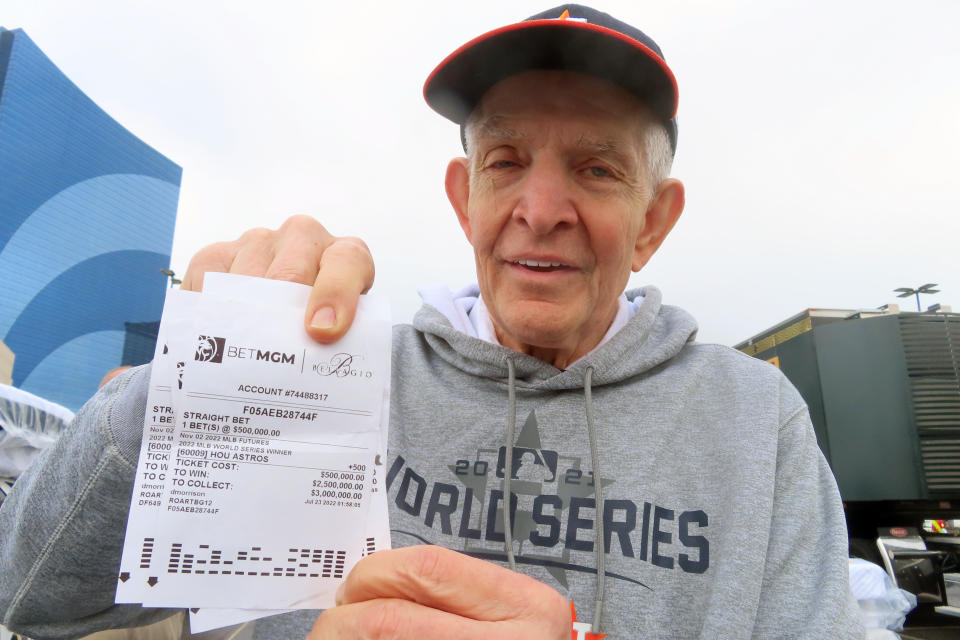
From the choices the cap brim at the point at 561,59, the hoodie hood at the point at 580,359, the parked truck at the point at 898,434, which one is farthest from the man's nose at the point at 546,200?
the parked truck at the point at 898,434

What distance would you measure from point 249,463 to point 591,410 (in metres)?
0.84

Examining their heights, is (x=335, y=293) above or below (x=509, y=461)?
above

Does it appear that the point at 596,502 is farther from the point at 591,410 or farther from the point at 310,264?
the point at 310,264

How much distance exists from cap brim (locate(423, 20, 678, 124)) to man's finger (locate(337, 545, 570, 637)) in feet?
3.31

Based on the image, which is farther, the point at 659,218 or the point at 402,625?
the point at 659,218

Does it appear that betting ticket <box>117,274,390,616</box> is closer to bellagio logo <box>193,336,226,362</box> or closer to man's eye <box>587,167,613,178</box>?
bellagio logo <box>193,336,226,362</box>

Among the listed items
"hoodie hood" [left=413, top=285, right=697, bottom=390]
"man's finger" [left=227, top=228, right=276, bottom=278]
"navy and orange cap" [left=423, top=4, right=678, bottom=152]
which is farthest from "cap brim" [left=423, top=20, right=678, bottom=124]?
"man's finger" [left=227, top=228, right=276, bottom=278]

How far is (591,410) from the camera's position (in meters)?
1.25

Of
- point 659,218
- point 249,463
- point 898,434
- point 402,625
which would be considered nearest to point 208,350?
point 249,463

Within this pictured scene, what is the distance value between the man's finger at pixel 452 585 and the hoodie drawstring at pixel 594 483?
57 cm

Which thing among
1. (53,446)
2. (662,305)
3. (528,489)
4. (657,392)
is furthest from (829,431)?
(53,446)

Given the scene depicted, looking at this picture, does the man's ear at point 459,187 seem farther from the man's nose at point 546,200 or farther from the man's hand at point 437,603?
the man's hand at point 437,603

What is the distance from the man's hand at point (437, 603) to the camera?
50 centimetres

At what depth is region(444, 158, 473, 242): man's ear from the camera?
4.73ft
